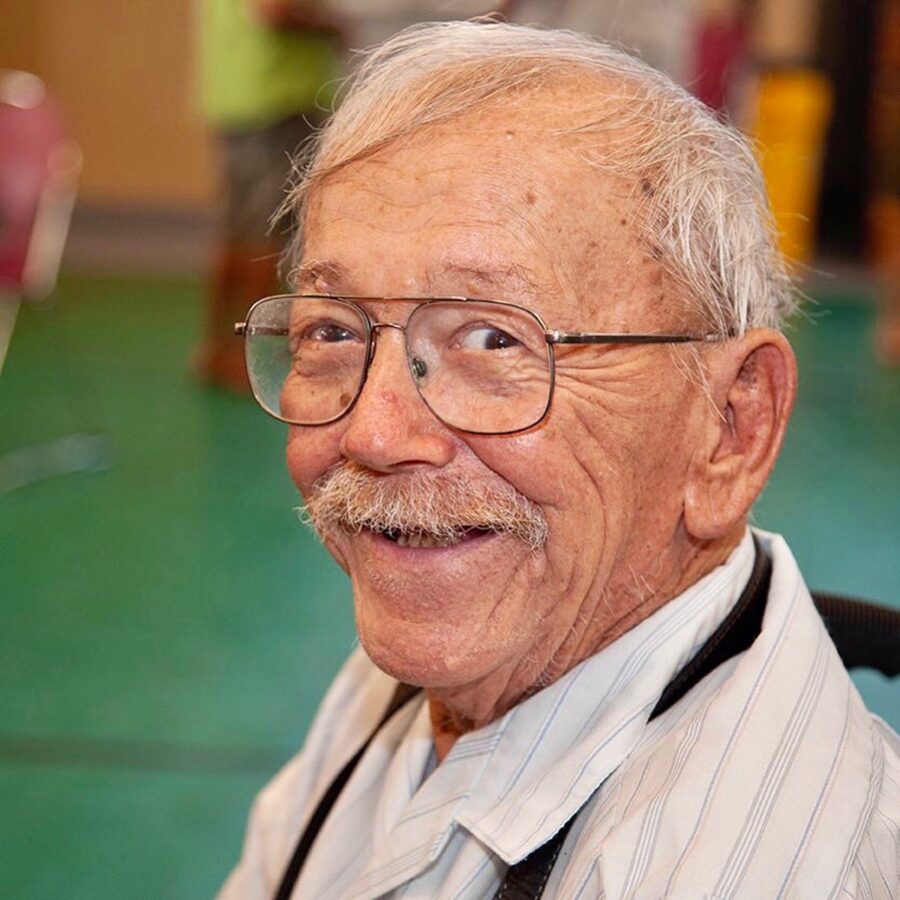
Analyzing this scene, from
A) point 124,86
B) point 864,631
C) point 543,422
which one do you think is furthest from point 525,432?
point 124,86

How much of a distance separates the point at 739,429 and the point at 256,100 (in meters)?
4.24

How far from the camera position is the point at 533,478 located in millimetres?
1229

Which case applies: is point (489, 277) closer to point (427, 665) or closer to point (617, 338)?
point (617, 338)

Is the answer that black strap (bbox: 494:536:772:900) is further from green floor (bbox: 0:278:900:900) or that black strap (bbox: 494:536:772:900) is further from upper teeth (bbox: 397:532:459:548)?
green floor (bbox: 0:278:900:900)

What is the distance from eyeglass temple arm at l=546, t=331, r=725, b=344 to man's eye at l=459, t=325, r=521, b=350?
39mm

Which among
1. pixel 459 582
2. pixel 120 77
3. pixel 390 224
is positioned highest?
pixel 390 224

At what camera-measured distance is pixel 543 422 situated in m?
1.23

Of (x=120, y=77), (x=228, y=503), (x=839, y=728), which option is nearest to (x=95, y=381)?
(x=228, y=503)

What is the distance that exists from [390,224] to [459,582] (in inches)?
12.7

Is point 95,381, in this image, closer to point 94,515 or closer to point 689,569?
point 94,515

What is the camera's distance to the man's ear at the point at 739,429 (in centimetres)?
130

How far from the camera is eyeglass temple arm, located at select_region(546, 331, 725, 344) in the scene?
1223 mm

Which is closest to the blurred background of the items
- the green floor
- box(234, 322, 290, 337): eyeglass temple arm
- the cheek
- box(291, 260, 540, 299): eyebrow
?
the green floor

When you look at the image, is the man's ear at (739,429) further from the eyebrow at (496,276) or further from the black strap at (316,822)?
the black strap at (316,822)
